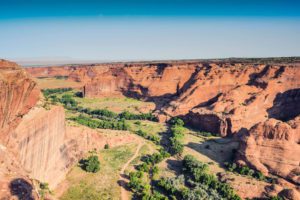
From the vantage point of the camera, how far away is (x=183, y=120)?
8650 cm

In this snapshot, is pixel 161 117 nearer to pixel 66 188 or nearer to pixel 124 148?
pixel 124 148

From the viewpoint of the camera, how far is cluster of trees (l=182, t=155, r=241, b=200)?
44219 mm

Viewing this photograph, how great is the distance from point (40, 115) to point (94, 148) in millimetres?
22384

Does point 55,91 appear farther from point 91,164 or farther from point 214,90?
point 91,164

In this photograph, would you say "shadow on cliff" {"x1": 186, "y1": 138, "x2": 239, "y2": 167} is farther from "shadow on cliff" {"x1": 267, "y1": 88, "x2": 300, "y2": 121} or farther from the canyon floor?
"shadow on cliff" {"x1": 267, "y1": 88, "x2": 300, "y2": 121}

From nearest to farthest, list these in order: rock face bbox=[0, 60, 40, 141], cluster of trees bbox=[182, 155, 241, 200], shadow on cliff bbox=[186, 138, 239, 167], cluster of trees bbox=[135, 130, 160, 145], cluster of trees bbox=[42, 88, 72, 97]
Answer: rock face bbox=[0, 60, 40, 141], cluster of trees bbox=[182, 155, 241, 200], shadow on cliff bbox=[186, 138, 239, 167], cluster of trees bbox=[135, 130, 160, 145], cluster of trees bbox=[42, 88, 72, 97]

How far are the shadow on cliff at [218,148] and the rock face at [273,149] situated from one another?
201 inches

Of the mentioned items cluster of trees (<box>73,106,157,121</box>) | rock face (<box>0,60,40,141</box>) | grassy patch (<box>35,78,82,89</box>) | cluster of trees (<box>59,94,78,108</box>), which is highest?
rock face (<box>0,60,40,141</box>)

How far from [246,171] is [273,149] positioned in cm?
636

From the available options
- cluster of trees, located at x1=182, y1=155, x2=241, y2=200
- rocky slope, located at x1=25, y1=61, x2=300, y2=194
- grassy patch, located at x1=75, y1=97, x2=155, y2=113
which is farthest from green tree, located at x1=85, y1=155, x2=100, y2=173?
grassy patch, located at x1=75, y1=97, x2=155, y2=113

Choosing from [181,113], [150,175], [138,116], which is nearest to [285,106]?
[181,113]

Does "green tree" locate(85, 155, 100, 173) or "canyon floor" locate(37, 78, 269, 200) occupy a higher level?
"green tree" locate(85, 155, 100, 173)

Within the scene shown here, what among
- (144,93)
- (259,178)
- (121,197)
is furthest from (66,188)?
(144,93)

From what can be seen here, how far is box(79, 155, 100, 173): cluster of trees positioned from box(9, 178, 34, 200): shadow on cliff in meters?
26.3
